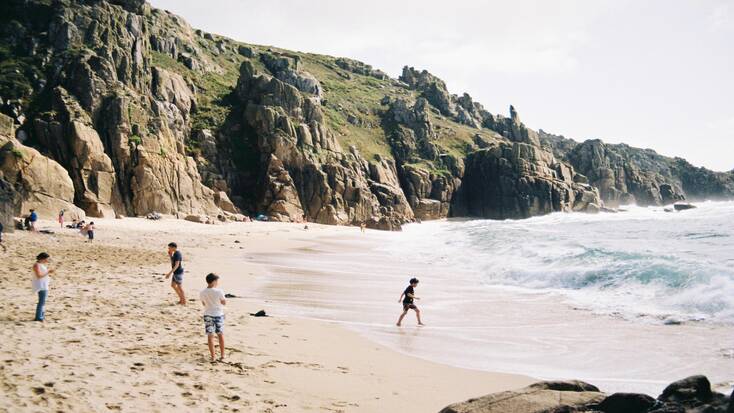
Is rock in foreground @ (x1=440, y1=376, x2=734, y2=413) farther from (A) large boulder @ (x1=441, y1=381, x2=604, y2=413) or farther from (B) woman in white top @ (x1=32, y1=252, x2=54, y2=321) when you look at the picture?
(B) woman in white top @ (x1=32, y1=252, x2=54, y2=321)

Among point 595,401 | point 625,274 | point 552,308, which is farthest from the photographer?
point 625,274

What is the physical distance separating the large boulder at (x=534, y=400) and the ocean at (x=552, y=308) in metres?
3.39

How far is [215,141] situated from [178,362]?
6077cm

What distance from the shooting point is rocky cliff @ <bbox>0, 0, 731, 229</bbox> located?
45594 mm

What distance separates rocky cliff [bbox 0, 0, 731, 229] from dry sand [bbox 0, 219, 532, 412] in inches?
1093

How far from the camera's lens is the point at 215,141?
6500 cm

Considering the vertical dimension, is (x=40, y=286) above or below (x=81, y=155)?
below

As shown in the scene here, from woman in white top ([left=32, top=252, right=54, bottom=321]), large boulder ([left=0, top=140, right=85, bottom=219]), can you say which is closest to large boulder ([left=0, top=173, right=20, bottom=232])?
large boulder ([left=0, top=140, right=85, bottom=219])

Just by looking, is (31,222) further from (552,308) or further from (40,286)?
(552,308)

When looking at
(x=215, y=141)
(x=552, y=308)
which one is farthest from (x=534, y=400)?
(x=215, y=141)

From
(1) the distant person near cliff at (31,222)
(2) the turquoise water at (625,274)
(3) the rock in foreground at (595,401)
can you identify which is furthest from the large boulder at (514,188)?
(3) the rock in foreground at (595,401)

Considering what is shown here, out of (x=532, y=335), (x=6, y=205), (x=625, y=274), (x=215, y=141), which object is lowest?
(x=532, y=335)

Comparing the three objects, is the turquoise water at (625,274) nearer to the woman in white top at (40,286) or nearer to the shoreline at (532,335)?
the shoreline at (532,335)

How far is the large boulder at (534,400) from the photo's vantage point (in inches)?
210
